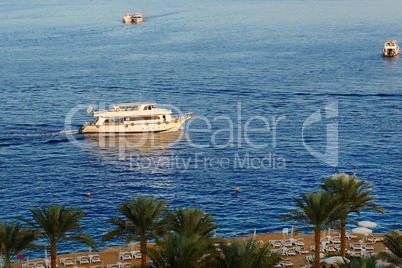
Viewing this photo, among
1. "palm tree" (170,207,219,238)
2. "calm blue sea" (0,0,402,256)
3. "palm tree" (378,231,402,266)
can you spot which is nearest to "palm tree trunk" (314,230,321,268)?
"palm tree" (378,231,402,266)

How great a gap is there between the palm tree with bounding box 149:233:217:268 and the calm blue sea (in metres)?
23.6

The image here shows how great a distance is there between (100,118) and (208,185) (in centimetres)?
2889

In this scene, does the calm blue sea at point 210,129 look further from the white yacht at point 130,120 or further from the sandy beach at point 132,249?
the sandy beach at point 132,249

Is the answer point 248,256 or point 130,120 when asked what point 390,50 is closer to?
point 130,120

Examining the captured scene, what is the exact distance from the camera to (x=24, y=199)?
69.6 meters

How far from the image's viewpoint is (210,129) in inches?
3895

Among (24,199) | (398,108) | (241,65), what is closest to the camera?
(24,199)

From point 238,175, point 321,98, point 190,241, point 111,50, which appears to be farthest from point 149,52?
point 190,241

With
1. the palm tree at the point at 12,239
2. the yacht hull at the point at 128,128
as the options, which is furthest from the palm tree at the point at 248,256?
the yacht hull at the point at 128,128

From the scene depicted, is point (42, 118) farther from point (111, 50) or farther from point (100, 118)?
point (111, 50)

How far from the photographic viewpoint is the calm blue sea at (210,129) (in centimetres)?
7131

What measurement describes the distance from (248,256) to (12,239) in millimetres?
18382

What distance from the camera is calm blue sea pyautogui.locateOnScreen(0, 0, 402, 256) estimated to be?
71.3 meters

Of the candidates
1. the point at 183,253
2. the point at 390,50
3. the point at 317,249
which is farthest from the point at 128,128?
the point at 390,50
